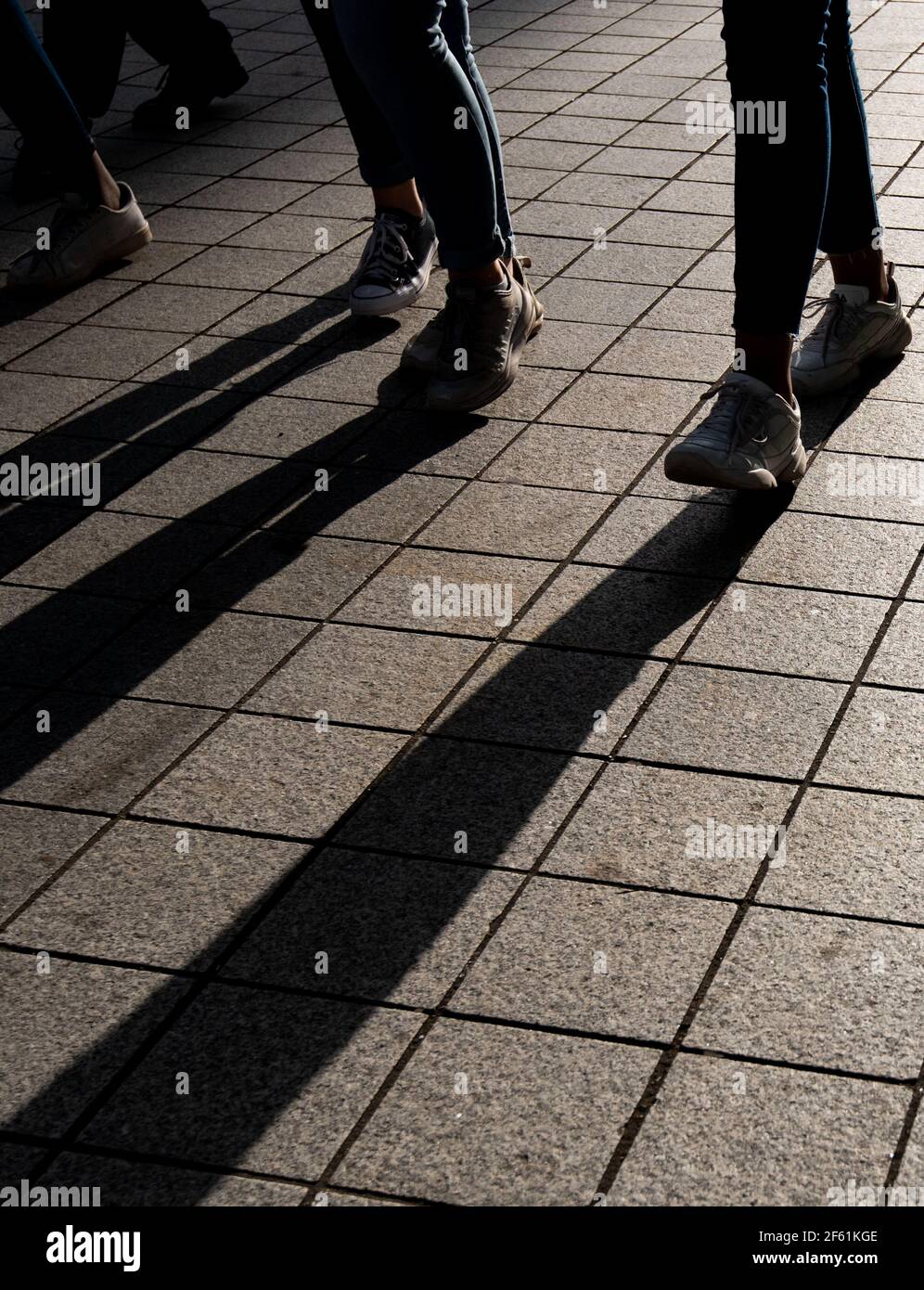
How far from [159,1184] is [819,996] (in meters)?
0.81

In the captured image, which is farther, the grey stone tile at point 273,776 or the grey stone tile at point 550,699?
the grey stone tile at point 550,699

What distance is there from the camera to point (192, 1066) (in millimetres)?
2061

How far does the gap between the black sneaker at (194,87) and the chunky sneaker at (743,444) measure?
363cm

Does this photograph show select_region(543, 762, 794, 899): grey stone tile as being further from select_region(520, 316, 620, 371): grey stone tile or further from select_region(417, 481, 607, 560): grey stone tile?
select_region(520, 316, 620, 371): grey stone tile

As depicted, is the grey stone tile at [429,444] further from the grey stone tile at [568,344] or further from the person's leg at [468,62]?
the person's leg at [468,62]

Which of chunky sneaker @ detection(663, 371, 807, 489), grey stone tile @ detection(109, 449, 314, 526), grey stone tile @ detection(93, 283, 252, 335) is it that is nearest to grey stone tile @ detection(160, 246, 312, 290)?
grey stone tile @ detection(93, 283, 252, 335)

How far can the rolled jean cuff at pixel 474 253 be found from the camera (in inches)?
152

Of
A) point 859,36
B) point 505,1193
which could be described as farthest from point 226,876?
point 859,36

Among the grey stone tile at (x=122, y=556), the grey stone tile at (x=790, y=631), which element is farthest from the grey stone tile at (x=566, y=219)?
the grey stone tile at (x=790, y=631)

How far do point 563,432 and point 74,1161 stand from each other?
2.15 m

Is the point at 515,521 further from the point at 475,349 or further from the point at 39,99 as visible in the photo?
the point at 39,99

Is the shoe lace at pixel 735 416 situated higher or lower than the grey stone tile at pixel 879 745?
higher

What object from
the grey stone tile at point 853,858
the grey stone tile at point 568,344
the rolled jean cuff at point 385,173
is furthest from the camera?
the rolled jean cuff at point 385,173

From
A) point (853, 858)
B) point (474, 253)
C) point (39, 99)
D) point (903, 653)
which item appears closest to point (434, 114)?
point (474, 253)
